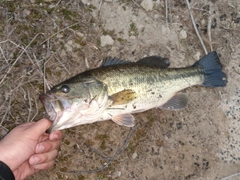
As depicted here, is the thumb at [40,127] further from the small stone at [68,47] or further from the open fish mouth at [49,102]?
the small stone at [68,47]

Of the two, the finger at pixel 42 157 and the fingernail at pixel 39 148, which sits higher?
the fingernail at pixel 39 148

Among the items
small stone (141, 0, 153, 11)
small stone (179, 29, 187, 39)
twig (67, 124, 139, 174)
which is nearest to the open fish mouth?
twig (67, 124, 139, 174)

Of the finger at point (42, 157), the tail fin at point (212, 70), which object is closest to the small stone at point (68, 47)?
the finger at point (42, 157)

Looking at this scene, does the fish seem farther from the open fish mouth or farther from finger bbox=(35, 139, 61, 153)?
finger bbox=(35, 139, 61, 153)

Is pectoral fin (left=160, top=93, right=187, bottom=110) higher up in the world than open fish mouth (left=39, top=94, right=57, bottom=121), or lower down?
lower down

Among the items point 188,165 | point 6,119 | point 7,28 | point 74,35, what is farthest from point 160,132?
point 7,28

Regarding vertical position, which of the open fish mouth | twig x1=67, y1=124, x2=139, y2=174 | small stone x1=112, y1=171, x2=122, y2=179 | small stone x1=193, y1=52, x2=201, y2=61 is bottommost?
small stone x1=112, y1=171, x2=122, y2=179
